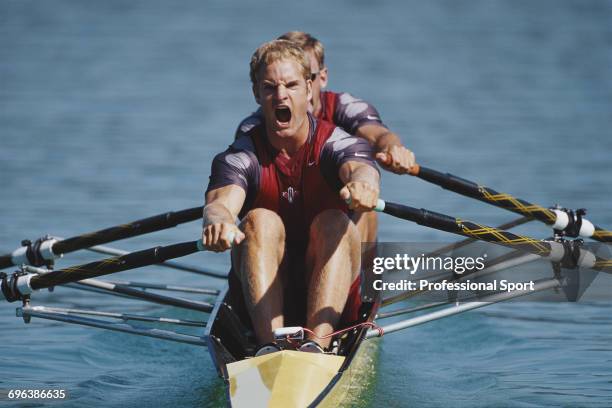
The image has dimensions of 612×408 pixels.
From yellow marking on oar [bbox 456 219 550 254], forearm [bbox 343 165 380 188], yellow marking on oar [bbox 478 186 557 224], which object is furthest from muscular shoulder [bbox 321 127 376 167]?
yellow marking on oar [bbox 478 186 557 224]

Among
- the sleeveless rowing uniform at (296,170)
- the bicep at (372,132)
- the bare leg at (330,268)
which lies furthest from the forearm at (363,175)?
the bicep at (372,132)

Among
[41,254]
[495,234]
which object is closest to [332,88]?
[41,254]

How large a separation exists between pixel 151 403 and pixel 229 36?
25.9m

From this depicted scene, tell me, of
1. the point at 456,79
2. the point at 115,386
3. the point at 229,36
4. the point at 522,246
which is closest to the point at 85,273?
the point at 115,386

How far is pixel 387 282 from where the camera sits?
764 cm

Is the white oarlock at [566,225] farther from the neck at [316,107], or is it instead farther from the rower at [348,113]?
the neck at [316,107]

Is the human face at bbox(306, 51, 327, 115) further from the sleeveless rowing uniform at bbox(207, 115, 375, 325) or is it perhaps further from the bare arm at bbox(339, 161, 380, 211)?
the bare arm at bbox(339, 161, 380, 211)

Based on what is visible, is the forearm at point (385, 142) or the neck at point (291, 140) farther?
A: the forearm at point (385, 142)

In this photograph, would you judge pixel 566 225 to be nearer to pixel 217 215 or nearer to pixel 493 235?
pixel 493 235

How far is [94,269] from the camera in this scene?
6.64m

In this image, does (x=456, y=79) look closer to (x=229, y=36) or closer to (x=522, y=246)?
(x=229, y=36)

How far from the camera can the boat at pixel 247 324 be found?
554cm

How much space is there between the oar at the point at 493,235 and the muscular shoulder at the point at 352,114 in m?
1.66

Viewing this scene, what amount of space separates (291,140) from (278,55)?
570mm
